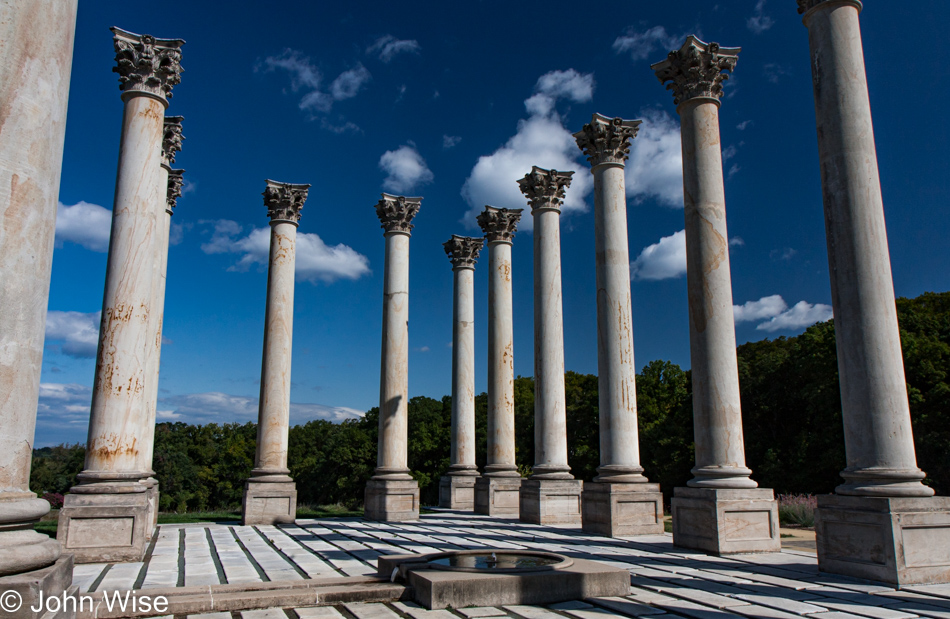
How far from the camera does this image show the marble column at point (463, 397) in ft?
327

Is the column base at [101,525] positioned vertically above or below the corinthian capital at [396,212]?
below

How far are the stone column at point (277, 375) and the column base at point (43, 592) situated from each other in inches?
1959

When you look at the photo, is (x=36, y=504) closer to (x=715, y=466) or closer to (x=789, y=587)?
(x=789, y=587)

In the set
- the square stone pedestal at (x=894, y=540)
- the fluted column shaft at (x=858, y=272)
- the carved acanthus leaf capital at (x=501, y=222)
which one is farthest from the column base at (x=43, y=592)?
the carved acanthus leaf capital at (x=501, y=222)

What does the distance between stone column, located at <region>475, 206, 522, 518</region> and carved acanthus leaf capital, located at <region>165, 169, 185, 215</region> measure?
130 feet

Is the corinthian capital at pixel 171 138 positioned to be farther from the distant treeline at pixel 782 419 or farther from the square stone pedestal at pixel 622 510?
the distant treeline at pixel 782 419

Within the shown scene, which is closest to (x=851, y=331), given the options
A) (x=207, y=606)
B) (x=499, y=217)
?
(x=207, y=606)

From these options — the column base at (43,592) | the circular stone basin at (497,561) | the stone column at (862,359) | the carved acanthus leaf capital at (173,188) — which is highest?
the carved acanthus leaf capital at (173,188)

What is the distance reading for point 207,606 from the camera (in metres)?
27.6

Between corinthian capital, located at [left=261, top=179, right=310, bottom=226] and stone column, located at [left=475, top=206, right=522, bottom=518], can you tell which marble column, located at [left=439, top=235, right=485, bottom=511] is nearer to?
stone column, located at [left=475, top=206, right=522, bottom=518]

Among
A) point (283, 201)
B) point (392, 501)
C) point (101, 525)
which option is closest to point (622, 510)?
point (392, 501)

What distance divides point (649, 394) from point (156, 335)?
138055 mm

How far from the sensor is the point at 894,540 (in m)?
35.2

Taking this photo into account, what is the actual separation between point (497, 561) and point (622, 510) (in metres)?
27.5
